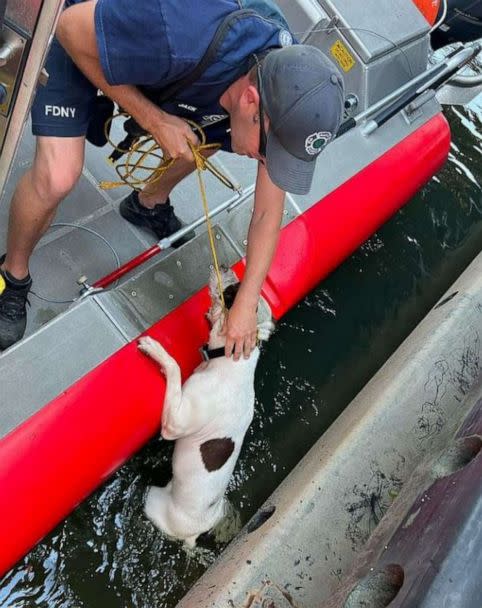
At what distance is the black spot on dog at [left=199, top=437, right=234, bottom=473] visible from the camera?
10.5ft

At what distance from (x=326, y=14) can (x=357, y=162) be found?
0.96m

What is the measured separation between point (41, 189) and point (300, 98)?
117 cm

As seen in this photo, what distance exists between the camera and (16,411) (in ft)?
9.12

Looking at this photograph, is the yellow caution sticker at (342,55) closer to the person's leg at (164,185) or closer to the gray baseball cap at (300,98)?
the person's leg at (164,185)

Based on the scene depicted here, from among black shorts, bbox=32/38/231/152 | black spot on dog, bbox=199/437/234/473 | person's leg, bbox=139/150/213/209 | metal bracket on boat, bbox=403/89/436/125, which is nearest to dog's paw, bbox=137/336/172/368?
black spot on dog, bbox=199/437/234/473

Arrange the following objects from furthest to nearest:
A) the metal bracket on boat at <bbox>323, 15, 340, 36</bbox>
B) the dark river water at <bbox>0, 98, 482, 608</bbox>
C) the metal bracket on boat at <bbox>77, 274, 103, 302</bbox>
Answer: the metal bracket on boat at <bbox>323, 15, 340, 36</bbox> → the dark river water at <bbox>0, 98, 482, 608</bbox> → the metal bracket on boat at <bbox>77, 274, 103, 302</bbox>

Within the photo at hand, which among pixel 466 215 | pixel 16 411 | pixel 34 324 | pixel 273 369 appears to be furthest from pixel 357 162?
pixel 16 411

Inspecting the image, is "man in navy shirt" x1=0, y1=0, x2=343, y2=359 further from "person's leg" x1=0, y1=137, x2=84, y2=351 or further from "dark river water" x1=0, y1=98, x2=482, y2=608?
"dark river water" x1=0, y1=98, x2=482, y2=608

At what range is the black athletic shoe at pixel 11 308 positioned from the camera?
301 centimetres

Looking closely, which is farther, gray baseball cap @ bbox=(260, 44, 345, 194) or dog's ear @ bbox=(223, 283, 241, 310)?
dog's ear @ bbox=(223, 283, 241, 310)

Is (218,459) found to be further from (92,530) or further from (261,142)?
(261,142)

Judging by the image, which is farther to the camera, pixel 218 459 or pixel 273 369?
pixel 273 369

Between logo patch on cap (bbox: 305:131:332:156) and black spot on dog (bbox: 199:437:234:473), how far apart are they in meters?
1.51

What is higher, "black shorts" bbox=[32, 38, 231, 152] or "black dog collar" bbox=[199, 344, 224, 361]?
"black shorts" bbox=[32, 38, 231, 152]
